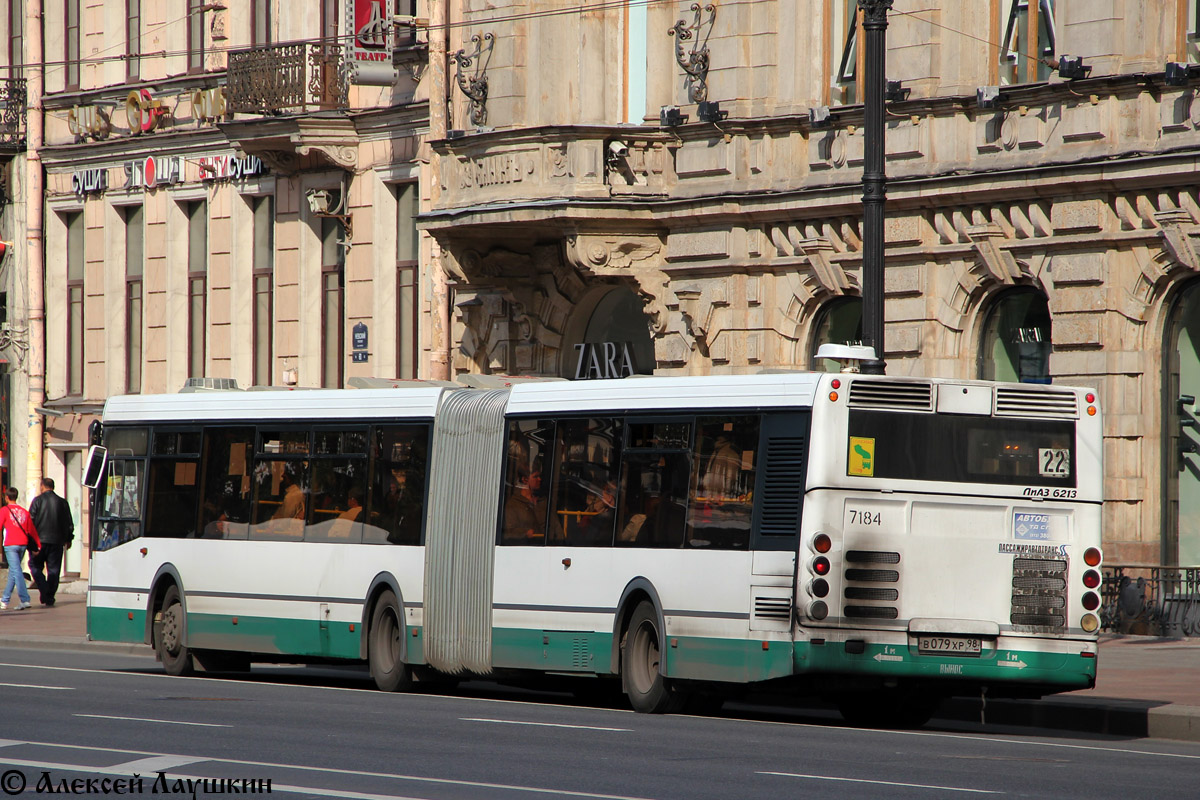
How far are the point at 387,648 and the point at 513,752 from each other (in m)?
6.90

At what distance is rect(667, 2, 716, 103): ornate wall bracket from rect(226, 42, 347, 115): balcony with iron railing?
23.7ft

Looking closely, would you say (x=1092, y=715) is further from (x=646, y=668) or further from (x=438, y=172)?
(x=438, y=172)

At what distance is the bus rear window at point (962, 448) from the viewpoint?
54.2 ft

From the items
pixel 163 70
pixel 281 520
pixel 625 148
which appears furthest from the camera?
pixel 163 70

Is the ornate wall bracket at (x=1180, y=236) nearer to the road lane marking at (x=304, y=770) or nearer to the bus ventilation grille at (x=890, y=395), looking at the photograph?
the bus ventilation grille at (x=890, y=395)

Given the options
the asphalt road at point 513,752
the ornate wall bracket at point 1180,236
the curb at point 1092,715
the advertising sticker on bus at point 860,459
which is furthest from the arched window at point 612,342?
the advertising sticker on bus at point 860,459

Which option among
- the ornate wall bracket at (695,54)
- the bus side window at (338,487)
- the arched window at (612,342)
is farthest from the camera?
the arched window at (612,342)

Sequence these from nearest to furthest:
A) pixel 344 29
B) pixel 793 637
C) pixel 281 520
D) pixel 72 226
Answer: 1. pixel 793 637
2. pixel 281 520
3. pixel 344 29
4. pixel 72 226

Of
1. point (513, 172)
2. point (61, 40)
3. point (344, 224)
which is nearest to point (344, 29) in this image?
point (344, 224)

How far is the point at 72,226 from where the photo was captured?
4178 centimetres

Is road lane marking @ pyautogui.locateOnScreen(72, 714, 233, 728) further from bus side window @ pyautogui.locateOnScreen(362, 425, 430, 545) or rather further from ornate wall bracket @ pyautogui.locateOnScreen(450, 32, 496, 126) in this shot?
ornate wall bracket @ pyautogui.locateOnScreen(450, 32, 496, 126)

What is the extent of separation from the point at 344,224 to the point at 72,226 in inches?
332

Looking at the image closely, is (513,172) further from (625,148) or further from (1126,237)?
(1126,237)

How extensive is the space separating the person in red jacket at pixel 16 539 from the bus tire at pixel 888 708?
17460mm
